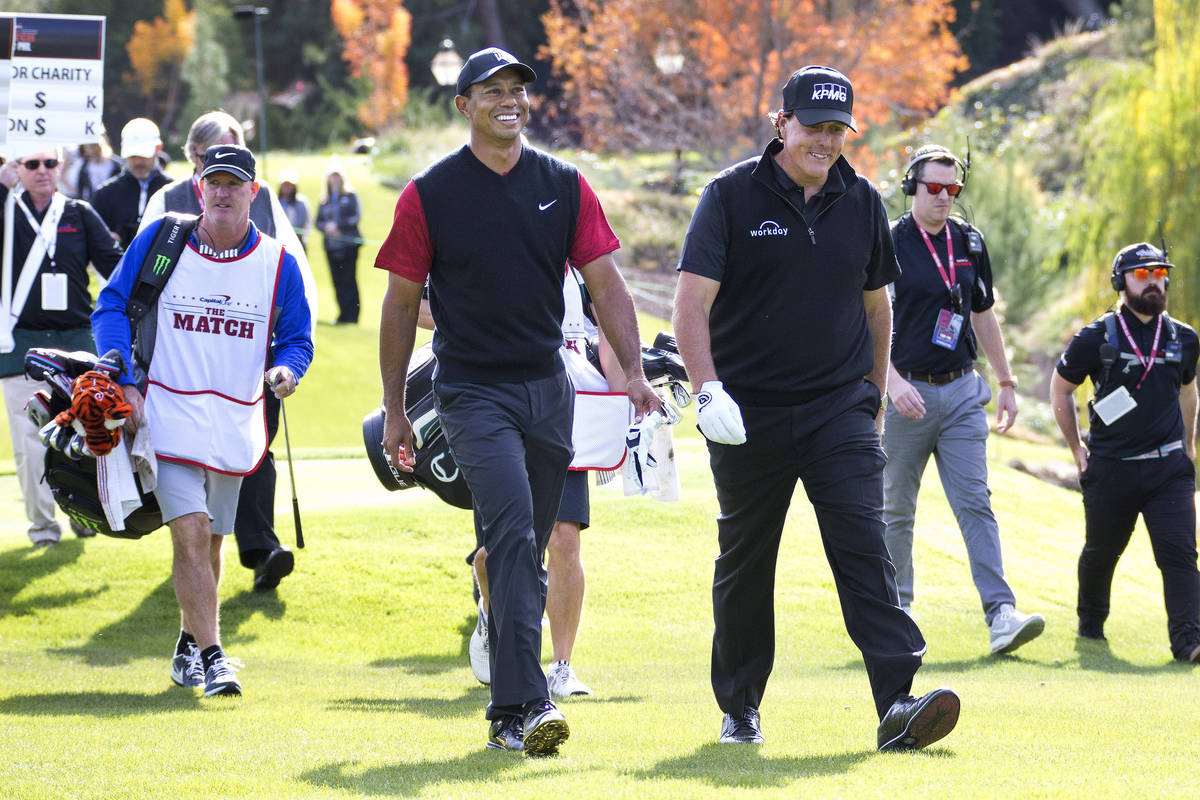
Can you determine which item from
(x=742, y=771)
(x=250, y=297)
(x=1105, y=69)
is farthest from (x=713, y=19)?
(x=742, y=771)

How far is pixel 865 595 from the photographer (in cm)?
575

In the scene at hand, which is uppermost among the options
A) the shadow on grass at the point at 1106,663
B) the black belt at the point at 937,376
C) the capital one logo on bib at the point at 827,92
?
the capital one logo on bib at the point at 827,92

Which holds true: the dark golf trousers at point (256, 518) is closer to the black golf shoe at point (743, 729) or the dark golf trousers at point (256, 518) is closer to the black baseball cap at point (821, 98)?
the black golf shoe at point (743, 729)

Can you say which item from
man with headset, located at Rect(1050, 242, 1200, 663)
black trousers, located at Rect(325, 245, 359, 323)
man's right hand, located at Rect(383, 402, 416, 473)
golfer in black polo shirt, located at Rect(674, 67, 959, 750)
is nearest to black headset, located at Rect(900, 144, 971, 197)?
man with headset, located at Rect(1050, 242, 1200, 663)

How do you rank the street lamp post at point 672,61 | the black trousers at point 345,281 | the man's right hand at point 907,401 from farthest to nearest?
1. the street lamp post at point 672,61
2. the black trousers at point 345,281
3. the man's right hand at point 907,401

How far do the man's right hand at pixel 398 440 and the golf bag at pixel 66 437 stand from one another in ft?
5.22

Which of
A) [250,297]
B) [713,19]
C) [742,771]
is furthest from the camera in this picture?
[713,19]

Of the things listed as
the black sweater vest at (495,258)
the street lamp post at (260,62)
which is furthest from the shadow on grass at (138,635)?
the street lamp post at (260,62)

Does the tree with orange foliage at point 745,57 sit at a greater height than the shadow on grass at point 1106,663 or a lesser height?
greater

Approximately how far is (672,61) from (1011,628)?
79.9ft

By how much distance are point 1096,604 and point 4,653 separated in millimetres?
6092

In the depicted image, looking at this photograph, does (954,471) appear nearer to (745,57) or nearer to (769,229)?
(769,229)

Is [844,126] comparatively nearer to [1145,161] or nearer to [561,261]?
[561,261]

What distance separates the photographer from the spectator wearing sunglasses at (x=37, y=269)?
34.7ft
